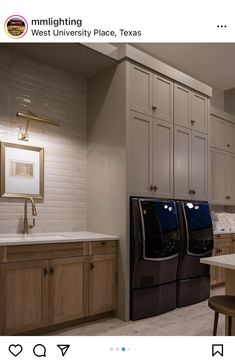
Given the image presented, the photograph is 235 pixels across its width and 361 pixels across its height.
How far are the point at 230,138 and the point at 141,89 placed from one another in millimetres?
2486

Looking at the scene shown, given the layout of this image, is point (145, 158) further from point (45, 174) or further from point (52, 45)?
point (52, 45)

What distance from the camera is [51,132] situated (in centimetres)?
320

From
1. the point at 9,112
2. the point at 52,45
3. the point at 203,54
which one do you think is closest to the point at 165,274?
the point at 9,112

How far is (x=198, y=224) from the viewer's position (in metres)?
3.57

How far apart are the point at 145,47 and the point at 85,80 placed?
89 centimetres

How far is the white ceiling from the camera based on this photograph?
3.79 meters

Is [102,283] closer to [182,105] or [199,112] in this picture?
[182,105]

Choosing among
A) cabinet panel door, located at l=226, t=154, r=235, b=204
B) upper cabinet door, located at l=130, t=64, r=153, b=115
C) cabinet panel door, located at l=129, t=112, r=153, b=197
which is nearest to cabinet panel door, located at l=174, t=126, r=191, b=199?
cabinet panel door, located at l=129, t=112, r=153, b=197

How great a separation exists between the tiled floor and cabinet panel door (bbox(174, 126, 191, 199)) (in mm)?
1228

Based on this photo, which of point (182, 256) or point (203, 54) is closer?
point (182, 256)

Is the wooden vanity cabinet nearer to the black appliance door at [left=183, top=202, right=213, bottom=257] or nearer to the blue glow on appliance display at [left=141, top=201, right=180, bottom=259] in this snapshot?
the blue glow on appliance display at [left=141, top=201, right=180, bottom=259]

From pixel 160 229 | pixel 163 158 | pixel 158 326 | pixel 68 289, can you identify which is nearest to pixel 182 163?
pixel 163 158

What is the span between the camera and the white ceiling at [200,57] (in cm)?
379
